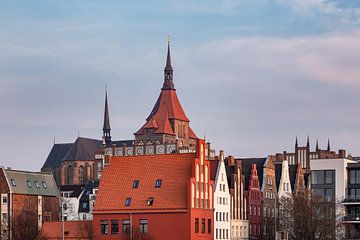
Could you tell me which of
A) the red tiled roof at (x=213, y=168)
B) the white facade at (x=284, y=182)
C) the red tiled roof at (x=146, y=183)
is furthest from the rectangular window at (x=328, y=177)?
the red tiled roof at (x=146, y=183)

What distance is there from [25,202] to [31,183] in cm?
391

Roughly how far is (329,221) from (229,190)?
13.8 m

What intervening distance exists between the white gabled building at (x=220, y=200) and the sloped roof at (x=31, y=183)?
27963 mm

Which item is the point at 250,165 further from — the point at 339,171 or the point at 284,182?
the point at 339,171

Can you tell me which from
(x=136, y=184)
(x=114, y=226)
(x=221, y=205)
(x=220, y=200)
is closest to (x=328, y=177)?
(x=221, y=205)

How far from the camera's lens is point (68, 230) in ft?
395

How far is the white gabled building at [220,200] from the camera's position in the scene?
12431cm

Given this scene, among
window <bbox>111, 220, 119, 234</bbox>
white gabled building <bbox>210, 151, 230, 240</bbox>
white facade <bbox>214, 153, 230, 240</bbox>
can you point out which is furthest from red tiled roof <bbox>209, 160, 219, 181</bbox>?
window <bbox>111, 220, 119, 234</bbox>

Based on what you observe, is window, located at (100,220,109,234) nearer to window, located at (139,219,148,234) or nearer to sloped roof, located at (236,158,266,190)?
window, located at (139,219,148,234)

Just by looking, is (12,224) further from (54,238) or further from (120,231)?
(120,231)

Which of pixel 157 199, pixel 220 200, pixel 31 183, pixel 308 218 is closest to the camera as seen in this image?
pixel 157 199

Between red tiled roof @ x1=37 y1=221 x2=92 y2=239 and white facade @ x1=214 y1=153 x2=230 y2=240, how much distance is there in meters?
16.5

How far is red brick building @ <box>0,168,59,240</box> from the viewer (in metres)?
127

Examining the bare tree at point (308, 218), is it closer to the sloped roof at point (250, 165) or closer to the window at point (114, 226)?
the sloped roof at point (250, 165)
